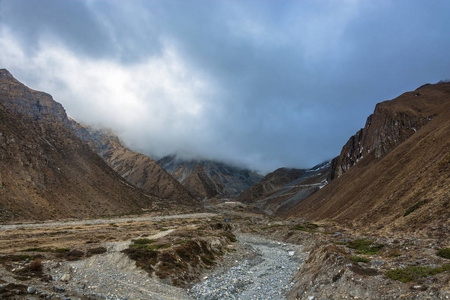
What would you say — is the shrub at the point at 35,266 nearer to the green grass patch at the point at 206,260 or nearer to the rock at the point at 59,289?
the rock at the point at 59,289

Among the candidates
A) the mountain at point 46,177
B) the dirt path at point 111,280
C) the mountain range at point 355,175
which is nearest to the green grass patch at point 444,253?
the mountain range at point 355,175

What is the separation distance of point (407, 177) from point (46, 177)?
161 metres

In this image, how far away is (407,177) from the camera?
6031cm

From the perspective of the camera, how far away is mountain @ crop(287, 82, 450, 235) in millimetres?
38688

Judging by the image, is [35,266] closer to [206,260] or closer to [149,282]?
[149,282]

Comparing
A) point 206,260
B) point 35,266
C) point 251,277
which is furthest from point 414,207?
point 35,266

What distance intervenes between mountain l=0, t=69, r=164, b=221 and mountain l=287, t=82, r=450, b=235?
121 meters

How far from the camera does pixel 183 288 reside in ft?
87.9

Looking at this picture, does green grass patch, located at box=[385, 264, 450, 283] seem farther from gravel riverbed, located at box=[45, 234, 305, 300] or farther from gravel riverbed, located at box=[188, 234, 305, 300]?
gravel riverbed, located at box=[45, 234, 305, 300]

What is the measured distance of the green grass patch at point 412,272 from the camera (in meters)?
16.7

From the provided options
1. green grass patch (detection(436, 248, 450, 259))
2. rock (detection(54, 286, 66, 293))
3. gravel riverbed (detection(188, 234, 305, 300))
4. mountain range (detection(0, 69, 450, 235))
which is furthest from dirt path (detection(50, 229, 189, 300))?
mountain range (detection(0, 69, 450, 235))

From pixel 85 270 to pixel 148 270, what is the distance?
6714 millimetres

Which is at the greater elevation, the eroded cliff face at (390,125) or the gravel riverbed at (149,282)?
the eroded cliff face at (390,125)

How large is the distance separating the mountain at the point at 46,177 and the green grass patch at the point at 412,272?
121422mm
